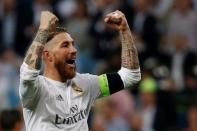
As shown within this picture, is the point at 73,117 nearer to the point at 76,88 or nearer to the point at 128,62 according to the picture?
the point at 76,88

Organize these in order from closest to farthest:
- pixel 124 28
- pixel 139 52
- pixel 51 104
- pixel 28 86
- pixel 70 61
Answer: pixel 28 86
pixel 51 104
pixel 70 61
pixel 124 28
pixel 139 52

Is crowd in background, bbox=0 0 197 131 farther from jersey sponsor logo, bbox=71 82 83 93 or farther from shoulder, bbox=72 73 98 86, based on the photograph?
jersey sponsor logo, bbox=71 82 83 93

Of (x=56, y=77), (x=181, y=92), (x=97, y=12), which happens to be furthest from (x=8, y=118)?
(x=97, y=12)

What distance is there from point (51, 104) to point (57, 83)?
238 millimetres

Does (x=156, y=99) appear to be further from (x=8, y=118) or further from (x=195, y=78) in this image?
(x=8, y=118)

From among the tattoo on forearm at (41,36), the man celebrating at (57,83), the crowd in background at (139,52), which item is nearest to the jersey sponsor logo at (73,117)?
the man celebrating at (57,83)

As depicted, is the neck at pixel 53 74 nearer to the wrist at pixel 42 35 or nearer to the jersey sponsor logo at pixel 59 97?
the jersey sponsor logo at pixel 59 97

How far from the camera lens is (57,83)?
707 cm

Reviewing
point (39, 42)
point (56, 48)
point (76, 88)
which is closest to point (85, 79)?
point (76, 88)

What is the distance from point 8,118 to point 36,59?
1902mm

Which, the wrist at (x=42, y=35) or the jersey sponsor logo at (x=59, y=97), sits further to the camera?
the jersey sponsor logo at (x=59, y=97)

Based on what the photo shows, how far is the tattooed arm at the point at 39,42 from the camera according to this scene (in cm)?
662

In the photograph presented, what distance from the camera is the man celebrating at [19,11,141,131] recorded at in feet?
21.9

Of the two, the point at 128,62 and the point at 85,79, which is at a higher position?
the point at 128,62
